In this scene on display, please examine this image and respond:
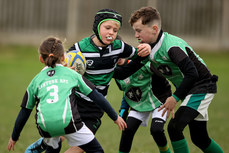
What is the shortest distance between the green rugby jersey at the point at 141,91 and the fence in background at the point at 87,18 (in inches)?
480

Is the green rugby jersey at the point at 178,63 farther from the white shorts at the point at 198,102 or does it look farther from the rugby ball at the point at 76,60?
the rugby ball at the point at 76,60

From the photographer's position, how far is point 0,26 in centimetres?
1716

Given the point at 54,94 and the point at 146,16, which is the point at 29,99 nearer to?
the point at 54,94

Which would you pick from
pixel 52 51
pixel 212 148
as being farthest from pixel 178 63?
pixel 52 51

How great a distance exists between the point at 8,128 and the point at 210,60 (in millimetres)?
11041

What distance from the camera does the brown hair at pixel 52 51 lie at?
3664 millimetres

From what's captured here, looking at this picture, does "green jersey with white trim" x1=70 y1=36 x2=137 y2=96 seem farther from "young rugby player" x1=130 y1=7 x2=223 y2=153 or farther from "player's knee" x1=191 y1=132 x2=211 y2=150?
"player's knee" x1=191 y1=132 x2=211 y2=150

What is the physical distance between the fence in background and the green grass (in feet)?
2.10

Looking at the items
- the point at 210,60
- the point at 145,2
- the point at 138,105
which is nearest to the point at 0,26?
the point at 145,2

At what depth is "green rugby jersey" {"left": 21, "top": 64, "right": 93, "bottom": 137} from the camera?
351cm

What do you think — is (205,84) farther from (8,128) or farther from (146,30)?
(8,128)

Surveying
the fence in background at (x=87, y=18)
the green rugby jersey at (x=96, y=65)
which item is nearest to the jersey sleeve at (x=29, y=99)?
the green rugby jersey at (x=96, y=65)

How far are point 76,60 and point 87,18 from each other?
1319 cm

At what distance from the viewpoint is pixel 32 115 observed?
8531 mm
